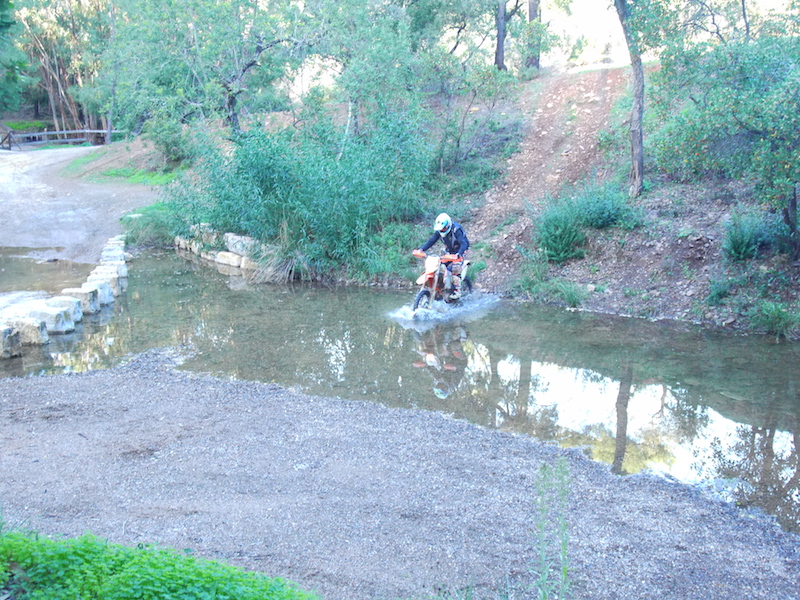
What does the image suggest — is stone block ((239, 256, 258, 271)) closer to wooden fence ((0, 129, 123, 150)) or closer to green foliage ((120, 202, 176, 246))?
green foliage ((120, 202, 176, 246))

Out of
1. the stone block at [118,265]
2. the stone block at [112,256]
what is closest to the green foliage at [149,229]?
the stone block at [112,256]

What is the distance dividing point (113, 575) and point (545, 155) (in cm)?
1814

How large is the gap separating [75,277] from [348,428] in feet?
33.4

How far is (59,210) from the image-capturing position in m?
20.6

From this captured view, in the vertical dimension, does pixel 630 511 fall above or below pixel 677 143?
below

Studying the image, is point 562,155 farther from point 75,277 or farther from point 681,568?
point 681,568

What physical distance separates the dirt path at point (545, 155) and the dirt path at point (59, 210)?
9.73 metres

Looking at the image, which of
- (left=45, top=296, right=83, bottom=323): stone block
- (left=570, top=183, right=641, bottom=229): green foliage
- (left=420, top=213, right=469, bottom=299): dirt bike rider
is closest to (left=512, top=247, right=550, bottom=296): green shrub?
(left=570, top=183, right=641, bottom=229): green foliage

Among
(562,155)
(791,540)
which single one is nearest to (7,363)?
(791,540)

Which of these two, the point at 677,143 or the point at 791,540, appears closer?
the point at 791,540

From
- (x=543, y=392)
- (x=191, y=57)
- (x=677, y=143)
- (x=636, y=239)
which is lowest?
(x=543, y=392)

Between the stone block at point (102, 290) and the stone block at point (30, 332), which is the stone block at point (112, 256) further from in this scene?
the stone block at point (30, 332)

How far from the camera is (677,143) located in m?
10.5

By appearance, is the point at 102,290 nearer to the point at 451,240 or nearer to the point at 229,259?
the point at 229,259
